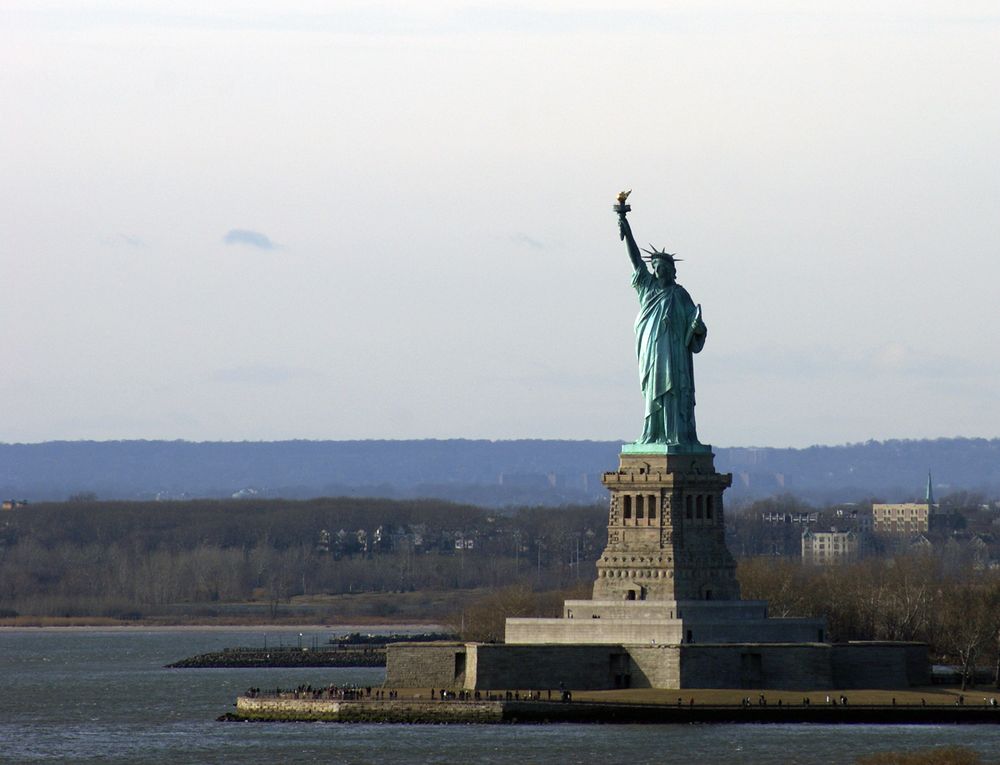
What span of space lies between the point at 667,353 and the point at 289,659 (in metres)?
40.8

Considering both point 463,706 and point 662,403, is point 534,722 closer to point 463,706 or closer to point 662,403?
point 463,706

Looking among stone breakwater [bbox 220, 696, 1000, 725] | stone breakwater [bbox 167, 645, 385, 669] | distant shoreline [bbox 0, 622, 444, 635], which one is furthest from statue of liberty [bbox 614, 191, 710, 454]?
distant shoreline [bbox 0, 622, 444, 635]

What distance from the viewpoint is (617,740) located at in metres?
81.2

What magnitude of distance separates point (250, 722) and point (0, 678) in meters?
34.5

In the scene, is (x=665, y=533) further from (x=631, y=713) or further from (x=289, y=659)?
(x=289, y=659)

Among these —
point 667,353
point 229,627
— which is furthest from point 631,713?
point 229,627

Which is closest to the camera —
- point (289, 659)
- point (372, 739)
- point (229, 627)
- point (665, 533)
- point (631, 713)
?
point (372, 739)

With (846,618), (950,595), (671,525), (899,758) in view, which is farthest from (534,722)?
(950,595)

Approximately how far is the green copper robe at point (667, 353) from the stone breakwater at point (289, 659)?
3543 centimetres

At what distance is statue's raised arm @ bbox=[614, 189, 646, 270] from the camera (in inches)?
3701

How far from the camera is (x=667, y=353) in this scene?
94.7 m

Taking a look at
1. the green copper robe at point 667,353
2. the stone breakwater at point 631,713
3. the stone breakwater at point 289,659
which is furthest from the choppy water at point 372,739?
the stone breakwater at point 289,659

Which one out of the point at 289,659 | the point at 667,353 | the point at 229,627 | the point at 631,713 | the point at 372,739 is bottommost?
the point at 372,739

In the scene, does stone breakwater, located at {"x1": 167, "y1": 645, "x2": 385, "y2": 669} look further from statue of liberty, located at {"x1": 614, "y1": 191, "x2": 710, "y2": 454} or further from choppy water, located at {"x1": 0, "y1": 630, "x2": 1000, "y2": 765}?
statue of liberty, located at {"x1": 614, "y1": 191, "x2": 710, "y2": 454}
